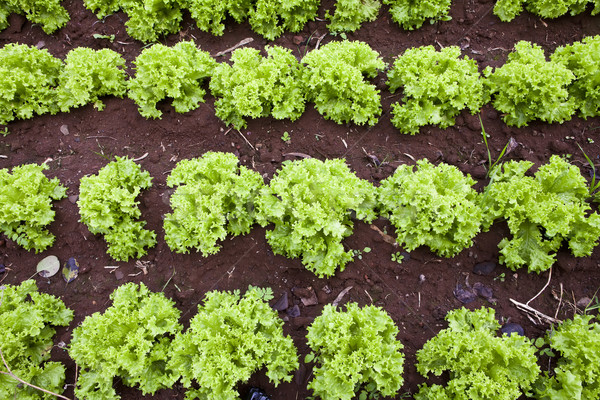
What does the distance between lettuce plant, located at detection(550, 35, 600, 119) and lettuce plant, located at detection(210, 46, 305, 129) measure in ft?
13.8

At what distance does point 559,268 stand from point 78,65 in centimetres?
799

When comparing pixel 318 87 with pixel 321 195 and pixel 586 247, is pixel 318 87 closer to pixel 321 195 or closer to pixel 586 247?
pixel 321 195

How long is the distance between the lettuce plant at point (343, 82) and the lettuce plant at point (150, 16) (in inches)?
114

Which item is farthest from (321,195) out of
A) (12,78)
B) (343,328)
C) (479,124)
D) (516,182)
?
(12,78)

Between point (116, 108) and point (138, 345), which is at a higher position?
point (116, 108)

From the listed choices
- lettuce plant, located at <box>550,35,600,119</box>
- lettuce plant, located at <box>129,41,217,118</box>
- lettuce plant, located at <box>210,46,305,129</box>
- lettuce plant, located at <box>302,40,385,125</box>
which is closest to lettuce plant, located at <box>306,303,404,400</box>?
lettuce plant, located at <box>302,40,385,125</box>

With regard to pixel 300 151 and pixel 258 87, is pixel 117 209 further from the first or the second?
pixel 300 151

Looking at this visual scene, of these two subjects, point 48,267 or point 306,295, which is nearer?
point 306,295

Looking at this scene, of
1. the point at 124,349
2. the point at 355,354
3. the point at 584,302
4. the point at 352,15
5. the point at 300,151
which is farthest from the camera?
the point at 352,15

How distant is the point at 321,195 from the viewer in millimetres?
5281

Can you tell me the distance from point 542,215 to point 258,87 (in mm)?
4369

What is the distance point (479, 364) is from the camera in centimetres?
450

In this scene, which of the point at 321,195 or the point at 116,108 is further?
the point at 116,108

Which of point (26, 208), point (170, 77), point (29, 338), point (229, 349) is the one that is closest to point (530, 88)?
point (170, 77)
